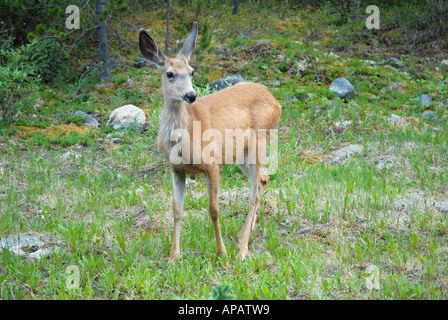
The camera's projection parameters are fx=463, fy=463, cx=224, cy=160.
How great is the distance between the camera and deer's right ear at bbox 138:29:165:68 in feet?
15.3

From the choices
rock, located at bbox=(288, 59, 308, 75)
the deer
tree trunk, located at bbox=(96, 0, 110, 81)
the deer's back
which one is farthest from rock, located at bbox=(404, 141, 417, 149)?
tree trunk, located at bbox=(96, 0, 110, 81)

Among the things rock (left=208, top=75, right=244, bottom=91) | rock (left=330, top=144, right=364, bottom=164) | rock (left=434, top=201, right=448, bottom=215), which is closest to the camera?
rock (left=434, top=201, right=448, bottom=215)

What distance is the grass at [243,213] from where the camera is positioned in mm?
4000

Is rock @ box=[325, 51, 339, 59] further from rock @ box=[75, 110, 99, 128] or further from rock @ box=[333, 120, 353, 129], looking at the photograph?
rock @ box=[75, 110, 99, 128]

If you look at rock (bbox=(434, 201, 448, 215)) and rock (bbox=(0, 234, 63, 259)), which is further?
rock (bbox=(434, 201, 448, 215))

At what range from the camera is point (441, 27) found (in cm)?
1411

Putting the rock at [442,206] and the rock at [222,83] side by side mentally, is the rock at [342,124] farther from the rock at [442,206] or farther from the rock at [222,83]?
the rock at [442,206]

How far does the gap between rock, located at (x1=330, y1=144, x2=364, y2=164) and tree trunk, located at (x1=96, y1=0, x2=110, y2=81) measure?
6.55 metres

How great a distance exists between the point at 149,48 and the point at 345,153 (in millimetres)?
3989

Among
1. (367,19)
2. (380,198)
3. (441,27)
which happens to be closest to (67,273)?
(380,198)

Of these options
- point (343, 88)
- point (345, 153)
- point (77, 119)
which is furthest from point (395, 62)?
point (77, 119)

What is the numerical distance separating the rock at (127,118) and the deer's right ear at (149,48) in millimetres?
4236
